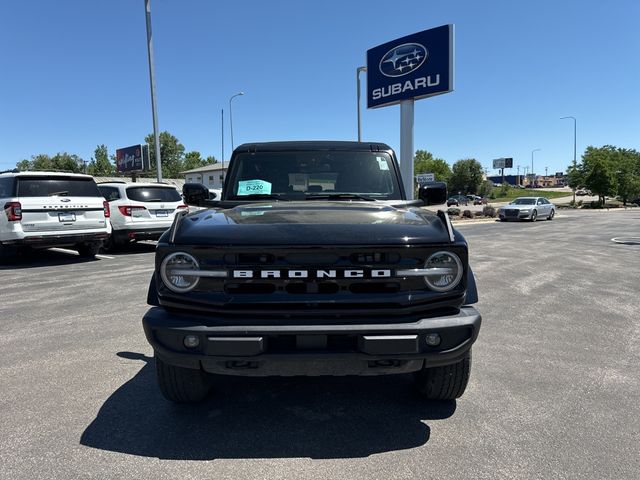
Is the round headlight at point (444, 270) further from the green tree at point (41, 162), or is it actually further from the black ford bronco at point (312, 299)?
the green tree at point (41, 162)

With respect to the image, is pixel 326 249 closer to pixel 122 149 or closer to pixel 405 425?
pixel 405 425

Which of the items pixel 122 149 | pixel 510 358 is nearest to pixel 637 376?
pixel 510 358

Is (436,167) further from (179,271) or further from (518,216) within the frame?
(179,271)

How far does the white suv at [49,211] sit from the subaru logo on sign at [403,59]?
51.2 feet

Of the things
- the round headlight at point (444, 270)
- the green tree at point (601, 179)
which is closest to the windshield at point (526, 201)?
the round headlight at point (444, 270)

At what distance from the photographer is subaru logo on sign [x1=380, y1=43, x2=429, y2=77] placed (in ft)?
67.9

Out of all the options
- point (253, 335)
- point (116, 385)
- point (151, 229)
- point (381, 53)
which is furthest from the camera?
point (381, 53)

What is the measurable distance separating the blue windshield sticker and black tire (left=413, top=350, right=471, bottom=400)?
2.00 meters

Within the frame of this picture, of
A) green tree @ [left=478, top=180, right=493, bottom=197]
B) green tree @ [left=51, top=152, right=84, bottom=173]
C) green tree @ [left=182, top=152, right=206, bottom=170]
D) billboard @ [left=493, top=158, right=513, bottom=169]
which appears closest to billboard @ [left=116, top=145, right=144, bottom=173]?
green tree @ [left=51, top=152, right=84, bottom=173]

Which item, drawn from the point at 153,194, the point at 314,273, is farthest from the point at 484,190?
the point at 314,273

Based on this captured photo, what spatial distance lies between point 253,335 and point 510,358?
9.02 feet

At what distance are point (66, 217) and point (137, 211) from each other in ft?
6.63

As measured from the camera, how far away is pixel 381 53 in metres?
22.6

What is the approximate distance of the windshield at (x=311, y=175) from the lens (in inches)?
160
